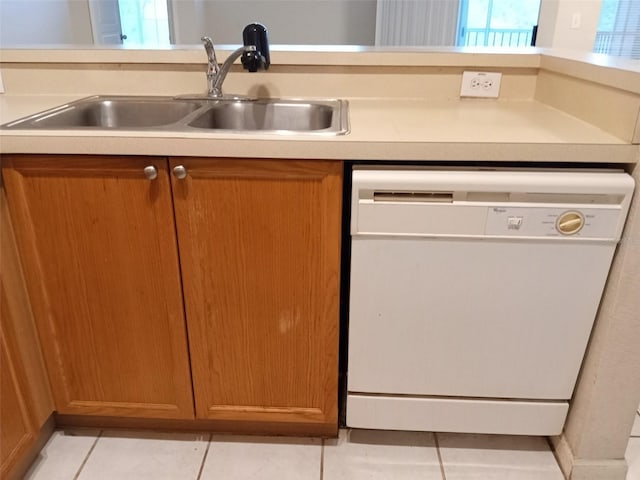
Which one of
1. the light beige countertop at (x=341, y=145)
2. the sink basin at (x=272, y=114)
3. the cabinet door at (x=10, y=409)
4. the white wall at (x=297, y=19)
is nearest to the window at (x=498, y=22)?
the white wall at (x=297, y=19)

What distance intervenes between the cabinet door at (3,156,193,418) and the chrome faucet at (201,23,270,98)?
51 cm

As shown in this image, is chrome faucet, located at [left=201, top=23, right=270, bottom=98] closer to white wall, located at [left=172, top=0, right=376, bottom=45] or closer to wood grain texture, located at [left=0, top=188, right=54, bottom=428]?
wood grain texture, located at [left=0, top=188, right=54, bottom=428]

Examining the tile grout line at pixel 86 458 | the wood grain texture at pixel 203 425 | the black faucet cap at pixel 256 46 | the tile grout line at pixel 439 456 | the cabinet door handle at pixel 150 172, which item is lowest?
the tile grout line at pixel 86 458

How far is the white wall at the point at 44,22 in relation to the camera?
298 cm

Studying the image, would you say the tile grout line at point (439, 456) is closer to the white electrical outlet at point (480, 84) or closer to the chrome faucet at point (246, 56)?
the white electrical outlet at point (480, 84)

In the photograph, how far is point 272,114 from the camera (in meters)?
1.52

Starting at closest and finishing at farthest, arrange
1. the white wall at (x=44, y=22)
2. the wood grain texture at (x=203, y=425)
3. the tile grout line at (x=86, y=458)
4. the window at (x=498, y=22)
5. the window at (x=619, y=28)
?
the tile grout line at (x=86, y=458), the wood grain texture at (x=203, y=425), the white wall at (x=44, y=22), the window at (x=619, y=28), the window at (x=498, y=22)

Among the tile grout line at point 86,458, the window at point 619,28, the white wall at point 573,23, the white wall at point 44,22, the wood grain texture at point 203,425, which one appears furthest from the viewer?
the window at point 619,28

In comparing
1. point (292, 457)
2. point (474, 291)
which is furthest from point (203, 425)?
point (474, 291)

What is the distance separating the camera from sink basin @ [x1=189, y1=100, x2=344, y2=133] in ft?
4.84

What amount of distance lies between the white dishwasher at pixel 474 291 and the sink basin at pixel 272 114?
0.51 m

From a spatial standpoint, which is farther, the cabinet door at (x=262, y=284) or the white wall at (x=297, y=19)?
the white wall at (x=297, y=19)

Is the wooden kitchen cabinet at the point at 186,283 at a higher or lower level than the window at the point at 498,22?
lower

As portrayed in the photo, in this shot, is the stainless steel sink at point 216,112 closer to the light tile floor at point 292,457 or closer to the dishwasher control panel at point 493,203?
the dishwasher control panel at point 493,203
